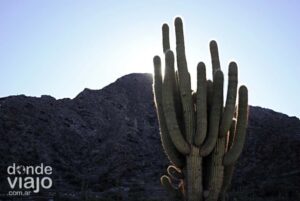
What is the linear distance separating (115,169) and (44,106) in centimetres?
833

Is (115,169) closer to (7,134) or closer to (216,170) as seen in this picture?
(7,134)

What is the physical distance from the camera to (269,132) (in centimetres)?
3472

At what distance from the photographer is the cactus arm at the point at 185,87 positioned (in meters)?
11.1

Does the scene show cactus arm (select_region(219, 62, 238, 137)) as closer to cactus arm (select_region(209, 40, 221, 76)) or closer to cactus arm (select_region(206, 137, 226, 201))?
cactus arm (select_region(206, 137, 226, 201))

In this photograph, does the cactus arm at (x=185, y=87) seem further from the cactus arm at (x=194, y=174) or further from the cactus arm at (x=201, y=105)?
the cactus arm at (x=194, y=174)

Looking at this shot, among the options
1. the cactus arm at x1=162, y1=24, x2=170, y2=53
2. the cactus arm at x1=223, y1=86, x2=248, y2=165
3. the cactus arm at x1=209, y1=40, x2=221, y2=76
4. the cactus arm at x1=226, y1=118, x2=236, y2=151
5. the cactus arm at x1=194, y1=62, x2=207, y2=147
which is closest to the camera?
the cactus arm at x1=194, y1=62, x2=207, y2=147

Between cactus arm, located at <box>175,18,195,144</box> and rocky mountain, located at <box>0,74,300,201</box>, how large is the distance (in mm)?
11196

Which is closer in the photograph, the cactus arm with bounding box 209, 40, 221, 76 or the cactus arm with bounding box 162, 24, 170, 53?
the cactus arm with bounding box 209, 40, 221, 76

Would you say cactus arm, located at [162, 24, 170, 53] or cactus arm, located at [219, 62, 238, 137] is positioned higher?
cactus arm, located at [162, 24, 170, 53]

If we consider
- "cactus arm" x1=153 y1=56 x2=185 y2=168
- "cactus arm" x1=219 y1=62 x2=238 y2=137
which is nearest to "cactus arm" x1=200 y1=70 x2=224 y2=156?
"cactus arm" x1=219 y1=62 x2=238 y2=137

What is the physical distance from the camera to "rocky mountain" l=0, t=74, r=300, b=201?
84.6 feet

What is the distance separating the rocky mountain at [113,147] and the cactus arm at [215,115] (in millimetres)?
11120

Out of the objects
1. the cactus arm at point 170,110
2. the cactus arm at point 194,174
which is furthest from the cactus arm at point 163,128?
the cactus arm at point 194,174

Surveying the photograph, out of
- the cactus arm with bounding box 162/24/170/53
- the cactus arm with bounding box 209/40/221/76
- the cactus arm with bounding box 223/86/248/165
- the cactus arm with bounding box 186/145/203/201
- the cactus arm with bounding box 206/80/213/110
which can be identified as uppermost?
the cactus arm with bounding box 162/24/170/53
